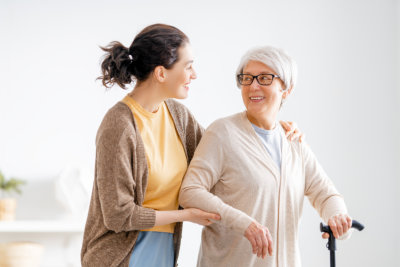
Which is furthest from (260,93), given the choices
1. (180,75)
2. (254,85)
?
(180,75)

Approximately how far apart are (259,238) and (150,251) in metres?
0.39

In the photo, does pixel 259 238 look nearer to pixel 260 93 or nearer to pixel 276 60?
pixel 260 93

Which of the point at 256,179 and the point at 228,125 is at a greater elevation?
the point at 228,125

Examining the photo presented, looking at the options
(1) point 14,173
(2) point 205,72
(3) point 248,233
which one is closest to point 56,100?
(1) point 14,173

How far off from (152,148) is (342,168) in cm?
239

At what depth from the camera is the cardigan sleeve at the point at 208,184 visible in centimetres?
153

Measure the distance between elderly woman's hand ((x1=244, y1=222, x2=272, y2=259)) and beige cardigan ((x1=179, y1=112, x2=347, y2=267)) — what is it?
0.27ft

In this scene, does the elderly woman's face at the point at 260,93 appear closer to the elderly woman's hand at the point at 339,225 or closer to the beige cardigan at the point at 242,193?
the beige cardigan at the point at 242,193

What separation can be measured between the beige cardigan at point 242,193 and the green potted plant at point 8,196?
2.10 meters

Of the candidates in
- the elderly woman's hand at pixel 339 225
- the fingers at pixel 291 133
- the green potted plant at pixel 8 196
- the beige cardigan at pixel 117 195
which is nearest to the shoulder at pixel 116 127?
the beige cardigan at pixel 117 195

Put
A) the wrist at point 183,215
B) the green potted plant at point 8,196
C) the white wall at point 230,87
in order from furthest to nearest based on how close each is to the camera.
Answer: the white wall at point 230,87
the green potted plant at point 8,196
the wrist at point 183,215

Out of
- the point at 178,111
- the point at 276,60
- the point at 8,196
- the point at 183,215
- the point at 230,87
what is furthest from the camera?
the point at 230,87

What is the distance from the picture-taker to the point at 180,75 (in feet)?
5.56

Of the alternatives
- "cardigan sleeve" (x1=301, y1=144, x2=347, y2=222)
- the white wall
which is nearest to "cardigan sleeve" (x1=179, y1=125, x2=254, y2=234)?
"cardigan sleeve" (x1=301, y1=144, x2=347, y2=222)
